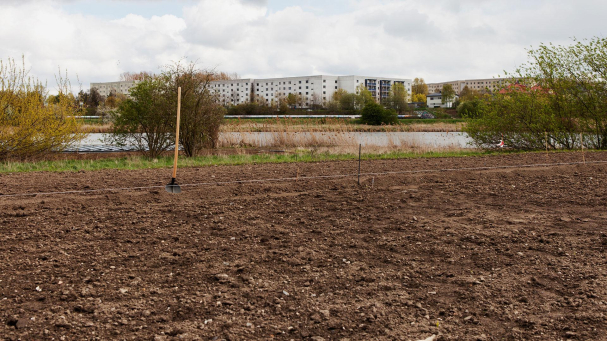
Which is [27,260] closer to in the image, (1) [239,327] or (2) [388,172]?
(1) [239,327]

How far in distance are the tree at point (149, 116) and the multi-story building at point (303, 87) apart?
333ft

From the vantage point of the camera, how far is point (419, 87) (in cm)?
14900

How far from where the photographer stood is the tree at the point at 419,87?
146 meters

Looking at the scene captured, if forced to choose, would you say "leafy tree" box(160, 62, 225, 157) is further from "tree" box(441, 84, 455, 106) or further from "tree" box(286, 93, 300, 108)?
"tree" box(441, 84, 455, 106)

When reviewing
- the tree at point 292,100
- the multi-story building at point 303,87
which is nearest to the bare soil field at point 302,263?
the tree at point 292,100

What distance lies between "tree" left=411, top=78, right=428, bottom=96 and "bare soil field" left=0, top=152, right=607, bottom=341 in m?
140

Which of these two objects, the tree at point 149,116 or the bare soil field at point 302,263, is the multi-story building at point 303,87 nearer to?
the tree at point 149,116

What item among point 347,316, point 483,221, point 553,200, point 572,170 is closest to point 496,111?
point 572,170

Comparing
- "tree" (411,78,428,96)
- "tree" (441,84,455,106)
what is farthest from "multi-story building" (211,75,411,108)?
"tree" (441,84,455,106)

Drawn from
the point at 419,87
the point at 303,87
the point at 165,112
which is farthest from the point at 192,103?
the point at 419,87

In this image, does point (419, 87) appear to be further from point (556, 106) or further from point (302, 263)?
point (302, 263)

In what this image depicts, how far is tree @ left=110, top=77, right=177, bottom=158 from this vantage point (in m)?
14.6

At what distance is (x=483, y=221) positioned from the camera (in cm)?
626

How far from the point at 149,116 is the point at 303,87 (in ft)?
375
